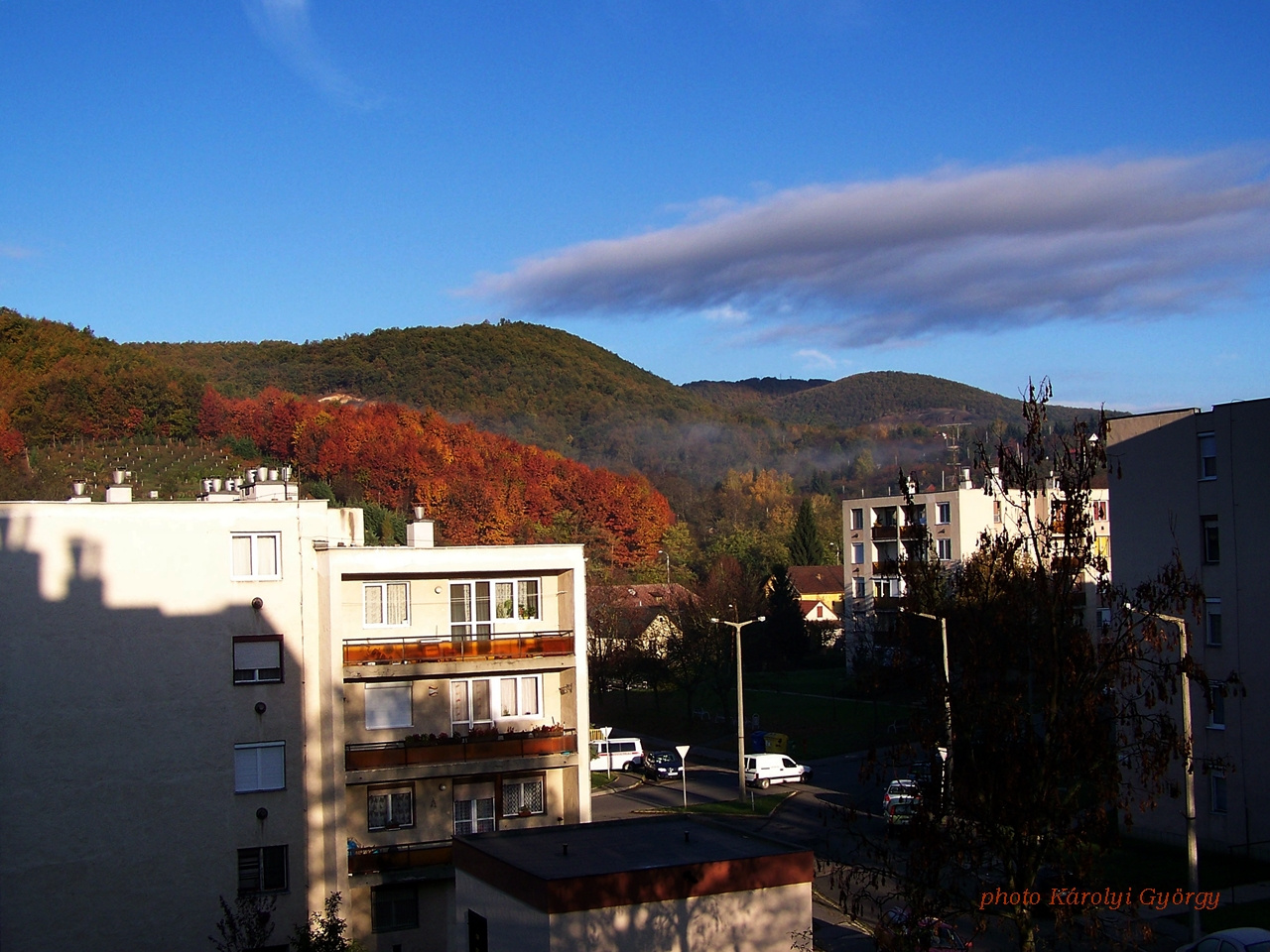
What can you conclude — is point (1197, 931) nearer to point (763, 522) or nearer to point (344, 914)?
point (344, 914)

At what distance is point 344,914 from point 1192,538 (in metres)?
25.8

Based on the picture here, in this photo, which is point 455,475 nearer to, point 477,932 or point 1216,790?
point 1216,790

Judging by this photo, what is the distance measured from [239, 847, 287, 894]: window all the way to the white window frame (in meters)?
5.44

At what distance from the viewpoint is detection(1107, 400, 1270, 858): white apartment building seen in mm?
33125

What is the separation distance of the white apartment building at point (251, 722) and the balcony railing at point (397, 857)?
0.05 m

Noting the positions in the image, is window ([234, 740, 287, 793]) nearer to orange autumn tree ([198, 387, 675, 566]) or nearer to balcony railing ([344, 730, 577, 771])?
balcony railing ([344, 730, 577, 771])

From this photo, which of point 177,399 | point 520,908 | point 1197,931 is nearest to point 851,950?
point 1197,931

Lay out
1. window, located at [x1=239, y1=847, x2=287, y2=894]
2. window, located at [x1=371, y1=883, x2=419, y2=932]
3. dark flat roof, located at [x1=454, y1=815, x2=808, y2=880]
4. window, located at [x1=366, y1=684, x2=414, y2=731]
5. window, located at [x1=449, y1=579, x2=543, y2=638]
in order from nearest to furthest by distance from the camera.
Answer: dark flat roof, located at [x1=454, y1=815, x2=808, y2=880] < window, located at [x1=239, y1=847, x2=287, y2=894] < window, located at [x1=371, y1=883, x2=419, y2=932] < window, located at [x1=366, y1=684, x2=414, y2=731] < window, located at [x1=449, y1=579, x2=543, y2=638]

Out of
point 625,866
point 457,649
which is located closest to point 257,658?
point 457,649

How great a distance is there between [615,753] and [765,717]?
1174cm

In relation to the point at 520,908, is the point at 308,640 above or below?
above

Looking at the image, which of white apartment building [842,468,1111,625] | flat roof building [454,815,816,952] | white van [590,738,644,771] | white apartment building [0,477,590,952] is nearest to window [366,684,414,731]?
white apartment building [0,477,590,952]

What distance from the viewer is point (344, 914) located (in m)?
28.1

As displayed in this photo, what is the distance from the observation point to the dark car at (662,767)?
55750 millimetres
